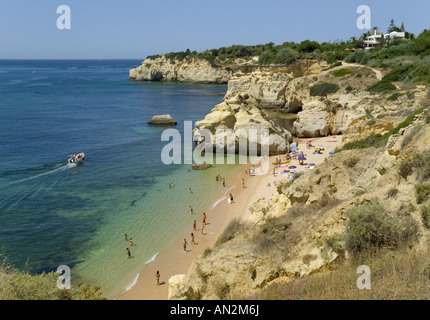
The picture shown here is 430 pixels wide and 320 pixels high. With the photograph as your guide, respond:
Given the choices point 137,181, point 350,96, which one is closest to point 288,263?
point 137,181

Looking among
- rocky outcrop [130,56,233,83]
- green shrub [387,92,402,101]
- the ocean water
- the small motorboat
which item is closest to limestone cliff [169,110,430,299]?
the ocean water

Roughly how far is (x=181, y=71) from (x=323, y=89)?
68.2m

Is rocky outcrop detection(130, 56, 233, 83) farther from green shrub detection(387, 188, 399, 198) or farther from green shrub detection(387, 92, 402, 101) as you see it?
green shrub detection(387, 188, 399, 198)

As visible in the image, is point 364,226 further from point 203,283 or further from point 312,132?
point 312,132

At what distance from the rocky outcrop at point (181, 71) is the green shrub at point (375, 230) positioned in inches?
3627

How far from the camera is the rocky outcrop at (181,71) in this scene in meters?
97.2

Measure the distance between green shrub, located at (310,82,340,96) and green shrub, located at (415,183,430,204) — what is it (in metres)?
33.7

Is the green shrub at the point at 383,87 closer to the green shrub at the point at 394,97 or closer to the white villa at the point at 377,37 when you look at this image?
the green shrub at the point at 394,97

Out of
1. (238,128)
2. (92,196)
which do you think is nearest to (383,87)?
(238,128)

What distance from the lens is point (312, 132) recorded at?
33.2 m

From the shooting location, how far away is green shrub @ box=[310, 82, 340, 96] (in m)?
39.0

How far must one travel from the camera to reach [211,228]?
57.0 feet
